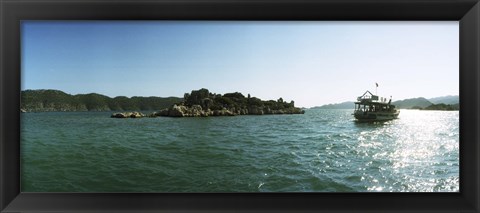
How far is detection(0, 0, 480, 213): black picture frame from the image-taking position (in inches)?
48.5

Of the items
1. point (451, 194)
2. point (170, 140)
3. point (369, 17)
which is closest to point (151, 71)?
point (170, 140)

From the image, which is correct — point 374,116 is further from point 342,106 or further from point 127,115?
point 127,115

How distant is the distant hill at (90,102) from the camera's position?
73.7 inches

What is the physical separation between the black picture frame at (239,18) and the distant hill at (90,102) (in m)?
0.57

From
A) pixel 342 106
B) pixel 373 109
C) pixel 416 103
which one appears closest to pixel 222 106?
pixel 342 106

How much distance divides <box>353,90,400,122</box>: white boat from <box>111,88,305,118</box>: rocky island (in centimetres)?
51

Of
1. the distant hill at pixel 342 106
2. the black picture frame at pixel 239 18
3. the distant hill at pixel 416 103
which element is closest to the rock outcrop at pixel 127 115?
the black picture frame at pixel 239 18

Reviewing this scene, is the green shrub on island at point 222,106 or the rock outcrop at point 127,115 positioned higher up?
the green shrub on island at point 222,106

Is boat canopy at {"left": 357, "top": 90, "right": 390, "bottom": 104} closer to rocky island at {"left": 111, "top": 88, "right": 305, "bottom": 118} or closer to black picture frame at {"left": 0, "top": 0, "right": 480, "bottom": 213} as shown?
rocky island at {"left": 111, "top": 88, "right": 305, "bottom": 118}

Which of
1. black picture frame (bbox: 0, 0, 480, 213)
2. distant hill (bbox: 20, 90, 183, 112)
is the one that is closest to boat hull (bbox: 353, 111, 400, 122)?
black picture frame (bbox: 0, 0, 480, 213)

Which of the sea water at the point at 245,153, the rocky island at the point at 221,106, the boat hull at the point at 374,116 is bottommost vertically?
the sea water at the point at 245,153

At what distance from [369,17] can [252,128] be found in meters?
1.47

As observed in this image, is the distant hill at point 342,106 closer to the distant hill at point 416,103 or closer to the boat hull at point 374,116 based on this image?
the boat hull at point 374,116

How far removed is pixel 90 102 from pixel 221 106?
1009 millimetres
